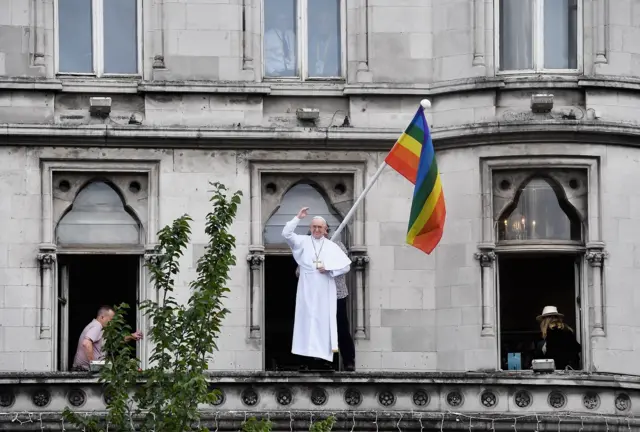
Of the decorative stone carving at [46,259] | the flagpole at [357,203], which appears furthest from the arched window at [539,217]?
the decorative stone carving at [46,259]

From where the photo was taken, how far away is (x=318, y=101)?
199ft

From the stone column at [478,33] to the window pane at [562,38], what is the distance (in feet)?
3.49

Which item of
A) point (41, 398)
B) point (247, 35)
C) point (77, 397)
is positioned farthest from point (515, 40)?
point (41, 398)

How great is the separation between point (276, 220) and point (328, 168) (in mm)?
1195

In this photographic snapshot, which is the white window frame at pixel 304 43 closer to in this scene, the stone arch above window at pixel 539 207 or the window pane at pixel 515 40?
the window pane at pixel 515 40

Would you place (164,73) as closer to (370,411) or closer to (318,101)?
(318,101)

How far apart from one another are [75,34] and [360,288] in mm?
6239

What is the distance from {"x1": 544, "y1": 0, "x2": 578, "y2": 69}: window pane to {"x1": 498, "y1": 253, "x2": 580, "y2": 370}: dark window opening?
126 inches

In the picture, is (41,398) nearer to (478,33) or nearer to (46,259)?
(46,259)

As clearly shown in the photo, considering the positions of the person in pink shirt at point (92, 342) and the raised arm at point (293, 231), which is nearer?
the raised arm at point (293, 231)

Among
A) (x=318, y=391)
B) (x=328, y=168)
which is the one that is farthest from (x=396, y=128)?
(x=318, y=391)

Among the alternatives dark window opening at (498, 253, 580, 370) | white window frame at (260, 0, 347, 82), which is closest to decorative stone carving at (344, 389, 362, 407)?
dark window opening at (498, 253, 580, 370)

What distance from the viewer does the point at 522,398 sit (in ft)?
189

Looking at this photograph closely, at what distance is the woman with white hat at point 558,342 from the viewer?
2329 inches
